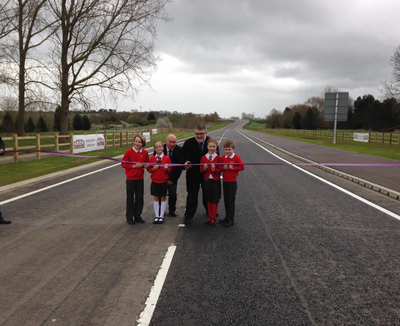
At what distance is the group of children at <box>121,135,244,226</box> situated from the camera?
568cm

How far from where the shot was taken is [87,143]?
71.3 ft

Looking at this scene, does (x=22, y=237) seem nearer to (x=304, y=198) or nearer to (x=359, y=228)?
(x=359, y=228)

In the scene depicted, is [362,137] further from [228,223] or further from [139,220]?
[139,220]

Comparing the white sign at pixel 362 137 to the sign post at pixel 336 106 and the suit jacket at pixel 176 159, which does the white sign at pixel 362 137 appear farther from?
the suit jacket at pixel 176 159

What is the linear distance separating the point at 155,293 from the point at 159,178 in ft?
9.28

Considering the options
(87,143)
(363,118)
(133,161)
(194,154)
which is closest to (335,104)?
(87,143)

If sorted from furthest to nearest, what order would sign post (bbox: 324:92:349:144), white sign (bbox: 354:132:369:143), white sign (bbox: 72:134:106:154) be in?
1. white sign (bbox: 354:132:369:143)
2. sign post (bbox: 324:92:349:144)
3. white sign (bbox: 72:134:106:154)

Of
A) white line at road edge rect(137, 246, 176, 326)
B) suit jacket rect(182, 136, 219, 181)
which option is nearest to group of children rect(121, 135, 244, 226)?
suit jacket rect(182, 136, 219, 181)

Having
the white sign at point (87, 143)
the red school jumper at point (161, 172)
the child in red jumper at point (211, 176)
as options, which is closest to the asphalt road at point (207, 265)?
the child in red jumper at point (211, 176)

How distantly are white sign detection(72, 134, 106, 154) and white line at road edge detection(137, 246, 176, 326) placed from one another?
17.2 meters

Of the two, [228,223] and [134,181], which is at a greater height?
[134,181]

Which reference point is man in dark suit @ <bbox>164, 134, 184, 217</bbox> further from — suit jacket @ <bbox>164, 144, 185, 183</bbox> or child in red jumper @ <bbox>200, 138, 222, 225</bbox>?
child in red jumper @ <bbox>200, 138, 222, 225</bbox>

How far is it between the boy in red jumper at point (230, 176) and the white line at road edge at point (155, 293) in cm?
Answer: 157

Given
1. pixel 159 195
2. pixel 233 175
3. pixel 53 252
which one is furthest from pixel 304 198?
pixel 53 252
